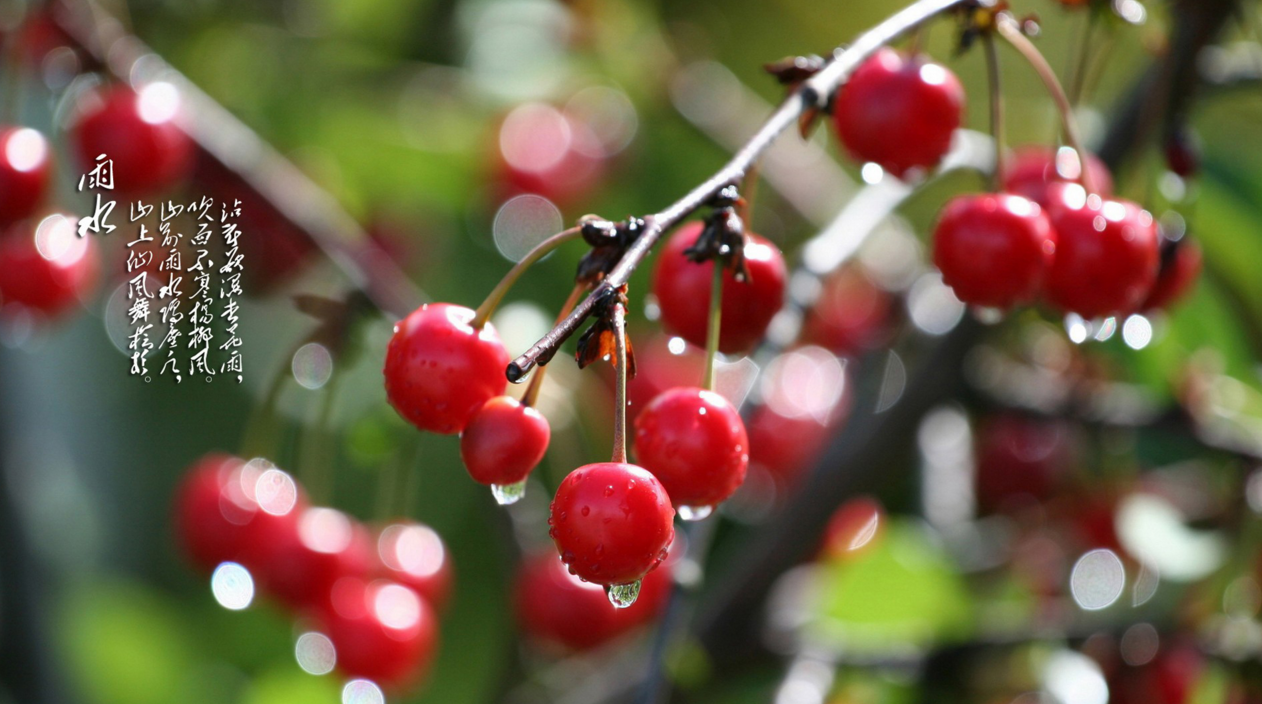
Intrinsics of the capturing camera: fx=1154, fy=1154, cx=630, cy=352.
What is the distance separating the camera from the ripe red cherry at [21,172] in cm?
109

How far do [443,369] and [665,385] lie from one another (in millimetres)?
1064

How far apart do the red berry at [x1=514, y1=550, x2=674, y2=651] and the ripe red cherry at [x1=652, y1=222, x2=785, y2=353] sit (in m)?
0.61

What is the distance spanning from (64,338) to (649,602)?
4.16ft

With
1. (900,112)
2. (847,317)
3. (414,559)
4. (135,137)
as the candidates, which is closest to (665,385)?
(847,317)

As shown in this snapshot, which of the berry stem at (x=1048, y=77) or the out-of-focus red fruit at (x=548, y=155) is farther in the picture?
the out-of-focus red fruit at (x=548, y=155)

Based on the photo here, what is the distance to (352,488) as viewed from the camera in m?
1.89

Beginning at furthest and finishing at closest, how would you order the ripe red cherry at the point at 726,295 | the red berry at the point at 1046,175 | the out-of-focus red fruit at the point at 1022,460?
1. the out-of-focus red fruit at the point at 1022,460
2. the red berry at the point at 1046,175
3. the ripe red cherry at the point at 726,295

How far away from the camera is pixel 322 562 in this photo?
4.18 ft

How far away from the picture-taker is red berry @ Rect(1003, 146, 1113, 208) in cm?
88

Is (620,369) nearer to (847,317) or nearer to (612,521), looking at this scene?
(612,521)

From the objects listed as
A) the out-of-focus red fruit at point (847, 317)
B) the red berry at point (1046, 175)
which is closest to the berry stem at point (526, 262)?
the red berry at point (1046, 175)

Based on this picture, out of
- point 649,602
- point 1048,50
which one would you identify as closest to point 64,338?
point 649,602

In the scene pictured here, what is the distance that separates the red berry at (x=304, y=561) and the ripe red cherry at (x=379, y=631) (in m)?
0.02

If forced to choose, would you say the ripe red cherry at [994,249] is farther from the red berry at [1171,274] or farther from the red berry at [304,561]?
the red berry at [304,561]
